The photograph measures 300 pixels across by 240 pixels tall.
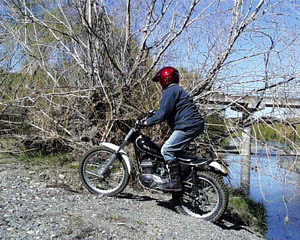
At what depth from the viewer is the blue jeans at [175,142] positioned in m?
5.49

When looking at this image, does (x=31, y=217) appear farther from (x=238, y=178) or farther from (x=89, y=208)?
(x=238, y=178)

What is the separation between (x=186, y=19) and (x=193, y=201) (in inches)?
141

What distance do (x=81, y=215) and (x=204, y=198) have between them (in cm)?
182

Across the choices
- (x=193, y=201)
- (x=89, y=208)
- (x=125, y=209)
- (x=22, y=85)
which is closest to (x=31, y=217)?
(x=89, y=208)

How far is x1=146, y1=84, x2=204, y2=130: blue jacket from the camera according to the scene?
5.42 m

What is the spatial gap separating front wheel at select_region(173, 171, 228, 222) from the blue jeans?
44 cm

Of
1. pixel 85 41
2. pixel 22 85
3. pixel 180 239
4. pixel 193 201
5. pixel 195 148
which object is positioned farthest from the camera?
pixel 22 85

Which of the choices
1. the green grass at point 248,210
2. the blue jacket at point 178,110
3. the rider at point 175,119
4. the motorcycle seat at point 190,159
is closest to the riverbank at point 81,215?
the rider at point 175,119

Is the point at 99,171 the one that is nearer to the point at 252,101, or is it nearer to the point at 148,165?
the point at 148,165

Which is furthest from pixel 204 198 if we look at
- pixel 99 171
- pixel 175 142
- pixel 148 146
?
pixel 99 171

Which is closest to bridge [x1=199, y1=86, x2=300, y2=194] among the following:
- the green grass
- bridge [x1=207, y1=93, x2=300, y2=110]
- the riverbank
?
bridge [x1=207, y1=93, x2=300, y2=110]

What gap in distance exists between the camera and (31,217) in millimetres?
4484

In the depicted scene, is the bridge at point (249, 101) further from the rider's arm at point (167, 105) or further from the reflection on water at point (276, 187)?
the rider's arm at point (167, 105)

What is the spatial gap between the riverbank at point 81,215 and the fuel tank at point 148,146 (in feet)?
2.73
